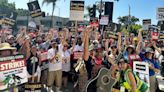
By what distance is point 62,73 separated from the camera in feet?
34.8

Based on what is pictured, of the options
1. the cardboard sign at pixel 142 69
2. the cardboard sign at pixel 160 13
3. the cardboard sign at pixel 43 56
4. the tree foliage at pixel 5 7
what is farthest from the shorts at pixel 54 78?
the tree foliage at pixel 5 7

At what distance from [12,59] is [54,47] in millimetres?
3710

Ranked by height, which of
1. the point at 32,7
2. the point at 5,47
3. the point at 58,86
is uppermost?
the point at 32,7

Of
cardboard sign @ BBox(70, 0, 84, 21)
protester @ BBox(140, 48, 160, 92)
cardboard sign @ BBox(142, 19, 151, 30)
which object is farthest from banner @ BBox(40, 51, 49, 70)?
cardboard sign @ BBox(142, 19, 151, 30)

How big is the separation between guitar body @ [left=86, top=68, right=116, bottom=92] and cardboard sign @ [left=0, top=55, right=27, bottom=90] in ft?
5.84

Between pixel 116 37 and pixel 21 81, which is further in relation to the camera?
pixel 116 37

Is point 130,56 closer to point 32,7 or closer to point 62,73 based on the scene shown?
point 62,73

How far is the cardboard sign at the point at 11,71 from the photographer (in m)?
5.61

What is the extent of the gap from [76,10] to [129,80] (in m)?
4.87

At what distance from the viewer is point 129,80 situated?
6.30 metres

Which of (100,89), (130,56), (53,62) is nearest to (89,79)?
(100,89)

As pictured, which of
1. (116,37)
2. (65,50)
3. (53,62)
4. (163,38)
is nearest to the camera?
(53,62)

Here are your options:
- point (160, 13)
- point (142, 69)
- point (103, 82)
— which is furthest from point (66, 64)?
point (160, 13)

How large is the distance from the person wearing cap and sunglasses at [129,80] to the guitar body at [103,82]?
1.87 ft
